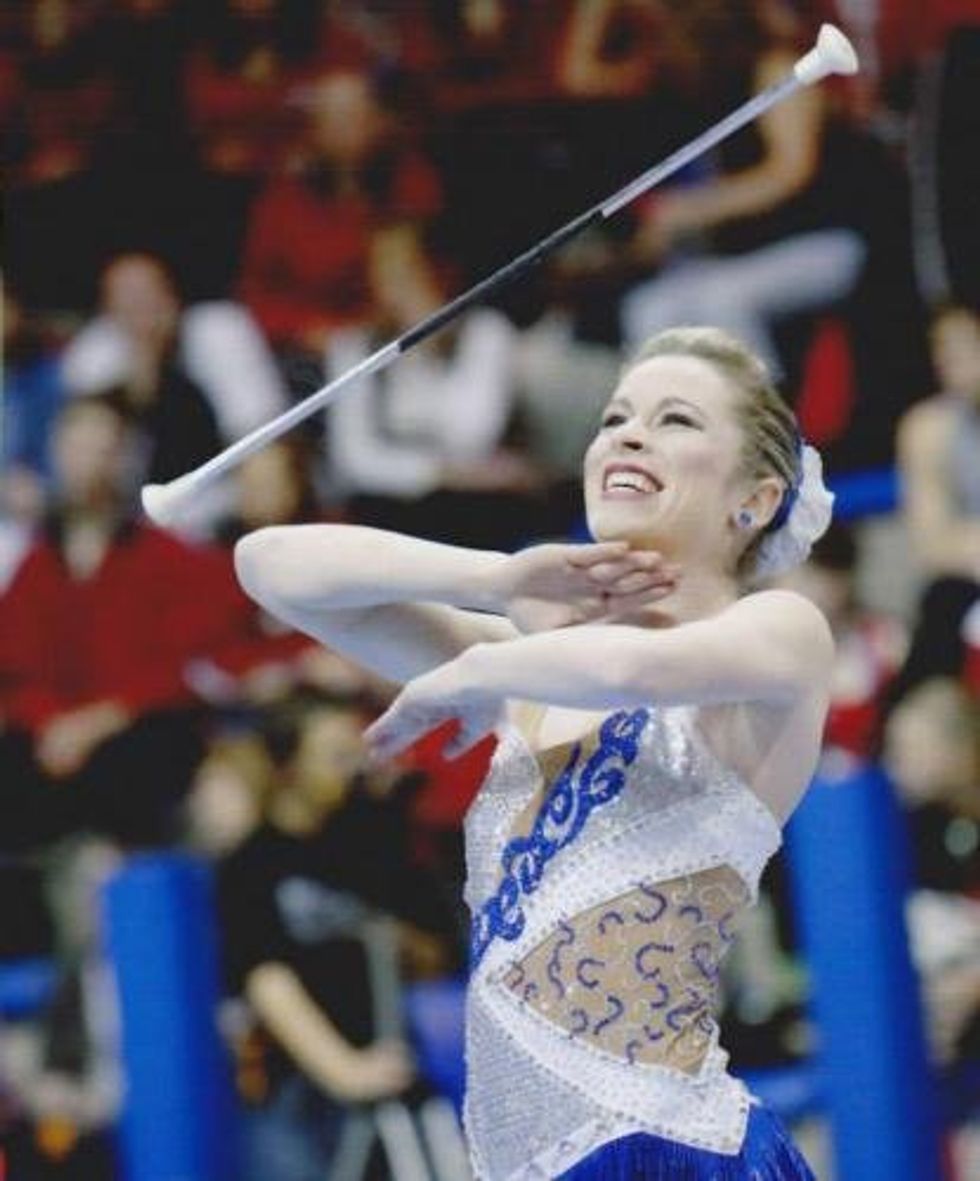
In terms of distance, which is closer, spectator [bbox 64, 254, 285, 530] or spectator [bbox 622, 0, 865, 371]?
spectator [bbox 622, 0, 865, 371]

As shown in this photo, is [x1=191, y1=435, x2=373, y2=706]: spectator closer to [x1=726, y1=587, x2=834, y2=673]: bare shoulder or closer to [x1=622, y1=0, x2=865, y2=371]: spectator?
[x1=622, y1=0, x2=865, y2=371]: spectator

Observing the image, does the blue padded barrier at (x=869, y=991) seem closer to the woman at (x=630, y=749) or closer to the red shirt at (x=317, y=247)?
the woman at (x=630, y=749)

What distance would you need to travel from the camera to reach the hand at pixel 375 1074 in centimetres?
479

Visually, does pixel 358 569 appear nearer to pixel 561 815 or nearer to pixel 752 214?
pixel 561 815

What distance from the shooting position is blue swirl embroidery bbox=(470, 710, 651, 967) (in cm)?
280

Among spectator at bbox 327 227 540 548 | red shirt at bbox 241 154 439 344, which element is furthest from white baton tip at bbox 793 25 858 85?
red shirt at bbox 241 154 439 344

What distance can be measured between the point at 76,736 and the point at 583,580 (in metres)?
3.47

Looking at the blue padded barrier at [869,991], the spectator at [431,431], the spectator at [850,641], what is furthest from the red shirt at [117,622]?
the blue padded barrier at [869,991]

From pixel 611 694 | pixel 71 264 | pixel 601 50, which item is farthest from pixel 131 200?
pixel 611 694

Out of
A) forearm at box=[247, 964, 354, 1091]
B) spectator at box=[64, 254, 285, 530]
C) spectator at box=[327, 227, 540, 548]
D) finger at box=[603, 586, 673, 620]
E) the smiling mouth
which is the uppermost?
spectator at box=[64, 254, 285, 530]

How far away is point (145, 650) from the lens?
Result: 20.5 ft

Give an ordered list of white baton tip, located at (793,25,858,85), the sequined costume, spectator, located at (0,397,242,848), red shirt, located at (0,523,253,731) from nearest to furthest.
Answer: the sequined costume, white baton tip, located at (793,25,858,85), spectator, located at (0,397,242,848), red shirt, located at (0,523,253,731)

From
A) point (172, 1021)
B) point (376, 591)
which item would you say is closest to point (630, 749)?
point (376, 591)

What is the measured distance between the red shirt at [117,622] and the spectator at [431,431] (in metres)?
0.40
